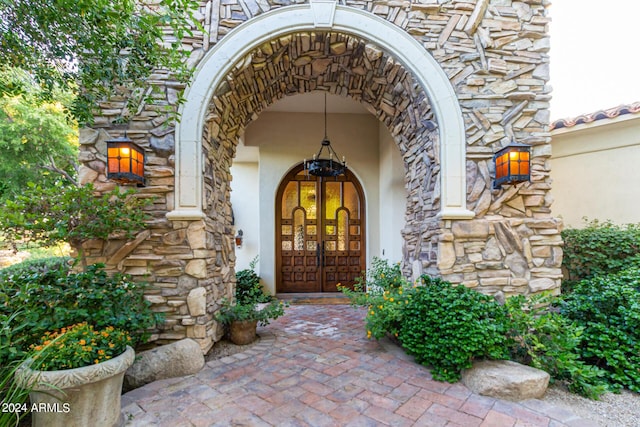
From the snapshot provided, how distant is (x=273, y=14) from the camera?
258 cm

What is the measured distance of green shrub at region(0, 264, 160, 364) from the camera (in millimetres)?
1709

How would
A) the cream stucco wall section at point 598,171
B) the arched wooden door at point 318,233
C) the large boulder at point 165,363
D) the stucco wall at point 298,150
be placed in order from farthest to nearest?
1. the arched wooden door at point 318,233
2. the stucco wall at point 298,150
3. the cream stucco wall section at point 598,171
4. the large boulder at point 165,363

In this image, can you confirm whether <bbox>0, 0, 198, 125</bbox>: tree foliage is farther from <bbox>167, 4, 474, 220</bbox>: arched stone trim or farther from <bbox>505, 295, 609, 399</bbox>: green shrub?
<bbox>505, 295, 609, 399</bbox>: green shrub

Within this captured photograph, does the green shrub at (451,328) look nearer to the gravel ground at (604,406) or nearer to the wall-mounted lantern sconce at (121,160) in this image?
the gravel ground at (604,406)

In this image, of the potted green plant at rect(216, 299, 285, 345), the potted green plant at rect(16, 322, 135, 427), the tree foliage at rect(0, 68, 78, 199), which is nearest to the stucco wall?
the potted green plant at rect(216, 299, 285, 345)

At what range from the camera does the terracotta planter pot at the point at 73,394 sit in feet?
4.70

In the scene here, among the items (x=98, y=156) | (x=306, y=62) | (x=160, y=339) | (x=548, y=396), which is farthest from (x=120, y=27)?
(x=548, y=396)

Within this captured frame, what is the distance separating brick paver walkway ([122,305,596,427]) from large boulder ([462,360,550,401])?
52mm

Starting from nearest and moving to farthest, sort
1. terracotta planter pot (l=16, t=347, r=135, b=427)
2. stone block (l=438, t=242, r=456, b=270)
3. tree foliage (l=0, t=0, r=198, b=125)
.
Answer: terracotta planter pot (l=16, t=347, r=135, b=427)
tree foliage (l=0, t=0, r=198, b=125)
stone block (l=438, t=242, r=456, b=270)

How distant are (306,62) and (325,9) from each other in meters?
0.53

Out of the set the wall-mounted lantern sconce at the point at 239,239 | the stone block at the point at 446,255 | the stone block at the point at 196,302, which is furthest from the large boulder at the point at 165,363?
the wall-mounted lantern sconce at the point at 239,239

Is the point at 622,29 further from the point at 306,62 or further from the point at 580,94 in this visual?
the point at 306,62

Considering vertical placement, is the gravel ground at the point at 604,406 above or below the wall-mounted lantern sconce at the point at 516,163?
below

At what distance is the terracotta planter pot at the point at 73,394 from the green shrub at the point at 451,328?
7.32 feet
